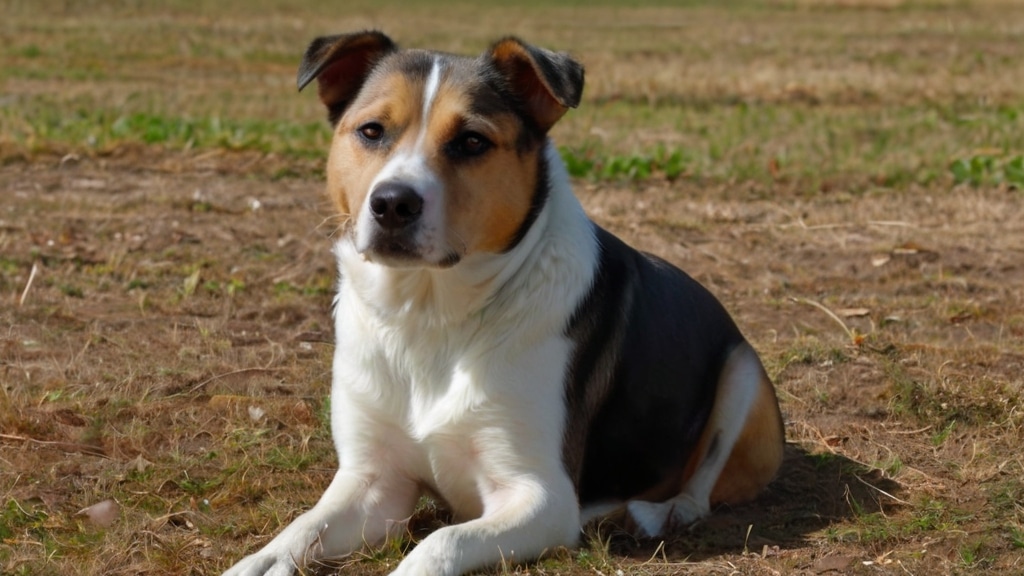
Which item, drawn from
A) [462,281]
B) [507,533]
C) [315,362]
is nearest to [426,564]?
[507,533]

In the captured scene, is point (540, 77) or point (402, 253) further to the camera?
point (540, 77)

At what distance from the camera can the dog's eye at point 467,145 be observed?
433 centimetres

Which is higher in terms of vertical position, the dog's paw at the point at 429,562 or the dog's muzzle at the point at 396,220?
the dog's muzzle at the point at 396,220

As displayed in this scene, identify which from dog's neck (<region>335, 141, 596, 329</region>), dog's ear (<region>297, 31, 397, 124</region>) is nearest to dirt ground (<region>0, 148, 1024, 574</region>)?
dog's neck (<region>335, 141, 596, 329</region>)

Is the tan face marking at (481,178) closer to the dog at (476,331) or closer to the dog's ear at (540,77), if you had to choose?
the dog at (476,331)

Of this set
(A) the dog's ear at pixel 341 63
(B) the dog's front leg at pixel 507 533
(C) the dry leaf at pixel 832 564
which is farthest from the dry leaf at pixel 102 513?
(C) the dry leaf at pixel 832 564

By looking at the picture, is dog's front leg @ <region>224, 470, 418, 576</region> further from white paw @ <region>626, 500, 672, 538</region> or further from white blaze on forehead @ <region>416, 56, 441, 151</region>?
white blaze on forehead @ <region>416, 56, 441, 151</region>

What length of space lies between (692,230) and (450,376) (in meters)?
5.08

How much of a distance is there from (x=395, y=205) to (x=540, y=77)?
2.39ft

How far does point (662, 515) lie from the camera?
4.77 meters

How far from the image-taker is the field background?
4.60m

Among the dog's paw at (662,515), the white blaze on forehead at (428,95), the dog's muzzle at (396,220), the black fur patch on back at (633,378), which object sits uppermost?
the white blaze on forehead at (428,95)

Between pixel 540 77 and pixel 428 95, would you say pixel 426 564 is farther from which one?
pixel 540 77

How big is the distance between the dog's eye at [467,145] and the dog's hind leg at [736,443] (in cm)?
145
